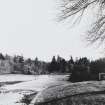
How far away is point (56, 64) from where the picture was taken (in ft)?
341

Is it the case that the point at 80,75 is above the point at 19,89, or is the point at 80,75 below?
above

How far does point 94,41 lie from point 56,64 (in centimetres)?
8771

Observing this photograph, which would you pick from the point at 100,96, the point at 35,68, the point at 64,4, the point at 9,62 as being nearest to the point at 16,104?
the point at 100,96

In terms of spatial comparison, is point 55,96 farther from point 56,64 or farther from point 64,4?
point 56,64

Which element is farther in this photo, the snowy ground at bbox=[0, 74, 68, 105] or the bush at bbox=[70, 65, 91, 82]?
the bush at bbox=[70, 65, 91, 82]

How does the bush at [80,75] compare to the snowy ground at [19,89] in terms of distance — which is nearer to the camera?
the snowy ground at [19,89]

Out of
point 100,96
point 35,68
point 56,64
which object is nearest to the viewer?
point 100,96

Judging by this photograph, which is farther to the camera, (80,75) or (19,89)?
(80,75)

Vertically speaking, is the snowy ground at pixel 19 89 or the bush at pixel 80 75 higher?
the bush at pixel 80 75

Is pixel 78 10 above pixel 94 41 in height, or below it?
above

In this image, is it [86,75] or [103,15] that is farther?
[86,75]

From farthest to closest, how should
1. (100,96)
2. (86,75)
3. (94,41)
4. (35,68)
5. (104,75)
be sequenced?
1. (35,68)
2. (86,75)
3. (104,75)
4. (94,41)
5. (100,96)

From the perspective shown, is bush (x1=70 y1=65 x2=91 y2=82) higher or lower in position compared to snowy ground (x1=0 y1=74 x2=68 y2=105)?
higher

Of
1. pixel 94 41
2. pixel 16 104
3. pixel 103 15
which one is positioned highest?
pixel 103 15
